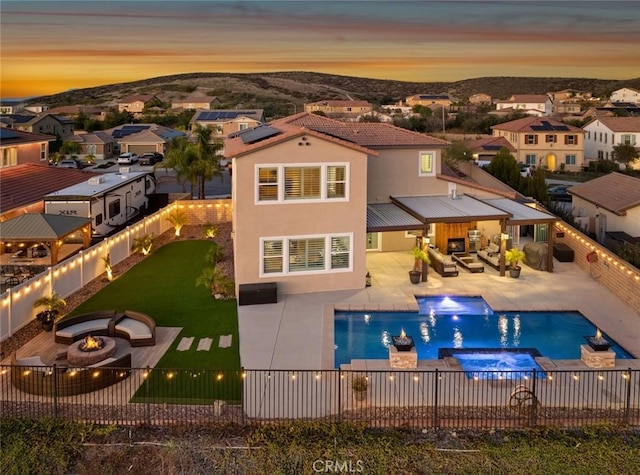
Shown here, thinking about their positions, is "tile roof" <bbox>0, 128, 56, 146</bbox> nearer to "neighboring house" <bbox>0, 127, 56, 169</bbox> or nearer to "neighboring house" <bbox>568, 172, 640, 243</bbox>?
"neighboring house" <bbox>0, 127, 56, 169</bbox>

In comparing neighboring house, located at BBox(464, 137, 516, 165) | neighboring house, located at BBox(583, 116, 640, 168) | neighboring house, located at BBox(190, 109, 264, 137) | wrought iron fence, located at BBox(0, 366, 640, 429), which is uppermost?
neighboring house, located at BBox(190, 109, 264, 137)

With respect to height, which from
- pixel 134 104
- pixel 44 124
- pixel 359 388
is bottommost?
pixel 359 388

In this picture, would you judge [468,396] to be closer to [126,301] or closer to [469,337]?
[469,337]

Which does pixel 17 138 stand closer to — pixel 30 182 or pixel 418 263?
pixel 30 182

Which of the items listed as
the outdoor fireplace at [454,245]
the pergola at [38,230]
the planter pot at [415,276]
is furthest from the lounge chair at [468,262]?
the pergola at [38,230]

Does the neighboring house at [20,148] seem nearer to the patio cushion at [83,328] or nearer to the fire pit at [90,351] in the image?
the patio cushion at [83,328]

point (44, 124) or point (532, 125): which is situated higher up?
point (44, 124)

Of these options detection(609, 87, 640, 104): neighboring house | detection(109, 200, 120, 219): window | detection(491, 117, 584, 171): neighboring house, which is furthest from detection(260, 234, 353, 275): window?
detection(609, 87, 640, 104): neighboring house

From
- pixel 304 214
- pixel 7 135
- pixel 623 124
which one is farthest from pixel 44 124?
pixel 623 124
